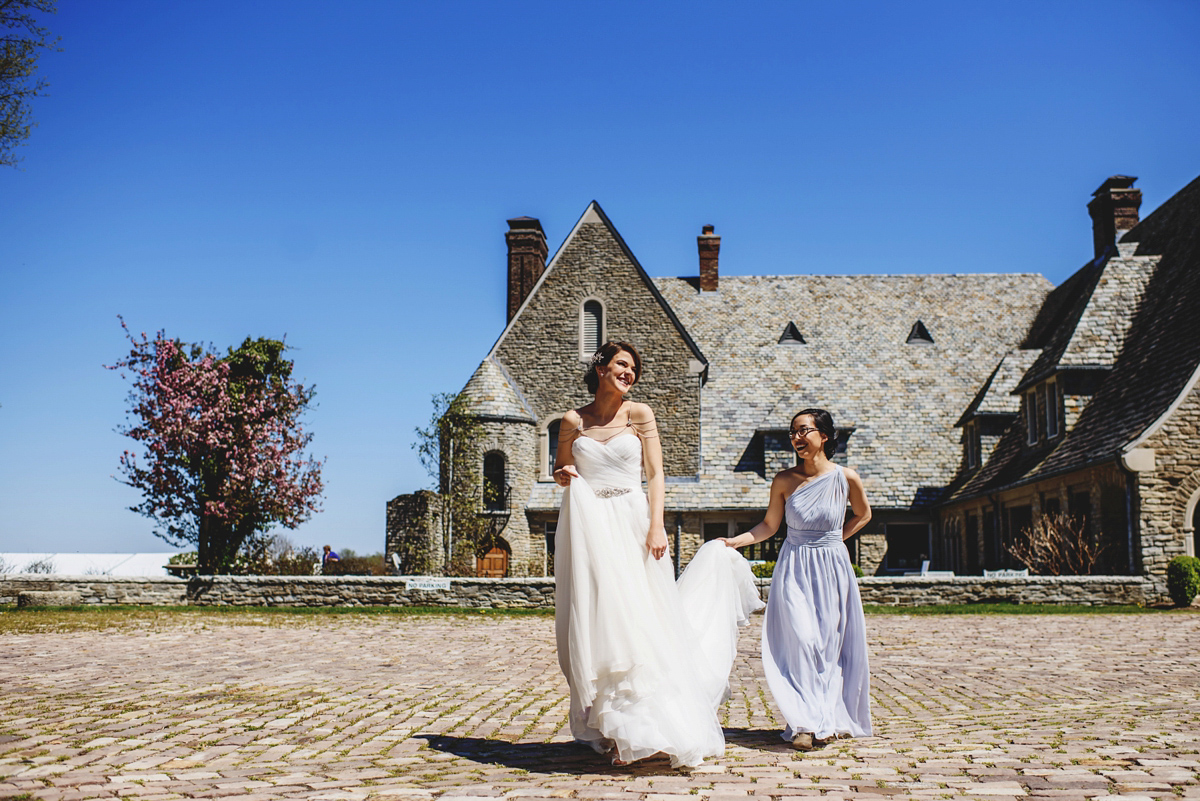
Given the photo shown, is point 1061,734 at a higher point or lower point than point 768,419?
lower

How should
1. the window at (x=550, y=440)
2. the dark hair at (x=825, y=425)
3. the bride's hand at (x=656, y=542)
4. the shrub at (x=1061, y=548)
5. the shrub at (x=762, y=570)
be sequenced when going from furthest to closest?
the window at (x=550, y=440) < the shrub at (x=762, y=570) < the shrub at (x=1061, y=548) < the dark hair at (x=825, y=425) < the bride's hand at (x=656, y=542)

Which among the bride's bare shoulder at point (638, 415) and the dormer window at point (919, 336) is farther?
the dormer window at point (919, 336)

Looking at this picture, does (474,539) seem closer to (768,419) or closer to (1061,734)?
(768,419)

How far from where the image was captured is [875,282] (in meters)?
34.8

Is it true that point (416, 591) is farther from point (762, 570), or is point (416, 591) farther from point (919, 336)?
point (919, 336)

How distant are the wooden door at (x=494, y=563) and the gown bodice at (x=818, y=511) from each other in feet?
73.6

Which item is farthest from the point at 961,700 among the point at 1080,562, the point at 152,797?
the point at 1080,562

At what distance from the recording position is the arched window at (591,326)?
3098 cm

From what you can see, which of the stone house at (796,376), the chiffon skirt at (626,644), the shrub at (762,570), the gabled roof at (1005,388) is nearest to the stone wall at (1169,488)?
the stone house at (796,376)

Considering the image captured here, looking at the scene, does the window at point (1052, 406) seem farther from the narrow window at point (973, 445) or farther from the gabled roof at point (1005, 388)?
the narrow window at point (973, 445)

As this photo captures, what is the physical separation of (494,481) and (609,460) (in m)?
23.8

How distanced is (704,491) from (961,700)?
69.5 ft

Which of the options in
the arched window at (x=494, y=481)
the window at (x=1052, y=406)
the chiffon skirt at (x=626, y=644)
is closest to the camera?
the chiffon skirt at (x=626, y=644)

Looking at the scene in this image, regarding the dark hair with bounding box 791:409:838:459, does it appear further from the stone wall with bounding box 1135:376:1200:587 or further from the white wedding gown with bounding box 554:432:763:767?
the stone wall with bounding box 1135:376:1200:587
